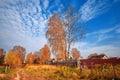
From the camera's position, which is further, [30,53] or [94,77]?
[30,53]

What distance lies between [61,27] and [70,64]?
20.0 ft

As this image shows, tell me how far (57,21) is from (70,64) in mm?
7256

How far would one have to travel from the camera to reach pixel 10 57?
124ft

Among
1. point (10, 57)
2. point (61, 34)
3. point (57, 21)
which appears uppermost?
point (57, 21)

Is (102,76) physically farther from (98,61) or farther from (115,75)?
(98,61)

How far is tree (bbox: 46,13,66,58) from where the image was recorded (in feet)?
77.0

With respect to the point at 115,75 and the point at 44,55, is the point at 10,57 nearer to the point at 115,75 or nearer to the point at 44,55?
the point at 44,55

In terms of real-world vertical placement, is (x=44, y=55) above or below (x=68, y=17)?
below

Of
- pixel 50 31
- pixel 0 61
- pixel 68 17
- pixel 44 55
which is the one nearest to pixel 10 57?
pixel 0 61

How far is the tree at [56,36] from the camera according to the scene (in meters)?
23.5

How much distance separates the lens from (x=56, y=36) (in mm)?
23594

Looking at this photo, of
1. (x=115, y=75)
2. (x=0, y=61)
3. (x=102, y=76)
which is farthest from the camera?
(x=0, y=61)

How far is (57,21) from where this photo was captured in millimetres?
24062

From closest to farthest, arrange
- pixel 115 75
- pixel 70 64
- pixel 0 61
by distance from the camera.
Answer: pixel 115 75
pixel 70 64
pixel 0 61
